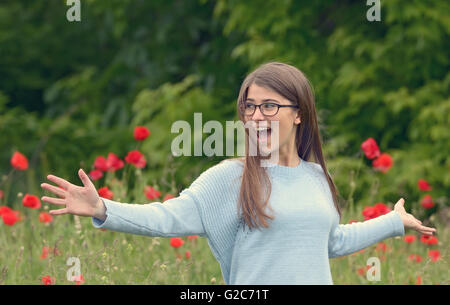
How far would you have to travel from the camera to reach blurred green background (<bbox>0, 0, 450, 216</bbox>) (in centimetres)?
705

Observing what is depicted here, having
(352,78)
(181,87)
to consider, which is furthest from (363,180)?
(181,87)

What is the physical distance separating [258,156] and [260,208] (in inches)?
7.8

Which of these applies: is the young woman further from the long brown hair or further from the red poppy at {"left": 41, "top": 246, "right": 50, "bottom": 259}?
the red poppy at {"left": 41, "top": 246, "right": 50, "bottom": 259}

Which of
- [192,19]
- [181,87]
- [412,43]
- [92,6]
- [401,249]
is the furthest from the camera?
[92,6]

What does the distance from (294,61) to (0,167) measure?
3824 millimetres

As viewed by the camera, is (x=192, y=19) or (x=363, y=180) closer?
(x=363, y=180)

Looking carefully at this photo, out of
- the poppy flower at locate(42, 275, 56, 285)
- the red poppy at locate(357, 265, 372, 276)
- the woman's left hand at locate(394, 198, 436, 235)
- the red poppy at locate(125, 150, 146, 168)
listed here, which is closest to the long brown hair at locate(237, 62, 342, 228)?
the woman's left hand at locate(394, 198, 436, 235)

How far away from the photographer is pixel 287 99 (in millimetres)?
2188

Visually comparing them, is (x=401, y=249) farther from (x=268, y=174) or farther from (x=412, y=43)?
(x=412, y=43)

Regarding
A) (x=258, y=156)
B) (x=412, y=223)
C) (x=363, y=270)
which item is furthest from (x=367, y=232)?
(x=363, y=270)

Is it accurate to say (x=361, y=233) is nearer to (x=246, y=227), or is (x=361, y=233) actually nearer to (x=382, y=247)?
(x=246, y=227)

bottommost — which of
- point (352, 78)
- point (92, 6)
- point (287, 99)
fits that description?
point (287, 99)

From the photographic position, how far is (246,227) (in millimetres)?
2096

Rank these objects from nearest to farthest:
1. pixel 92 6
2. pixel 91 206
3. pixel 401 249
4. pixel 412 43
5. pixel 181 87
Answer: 1. pixel 91 206
2. pixel 401 249
3. pixel 412 43
4. pixel 181 87
5. pixel 92 6
